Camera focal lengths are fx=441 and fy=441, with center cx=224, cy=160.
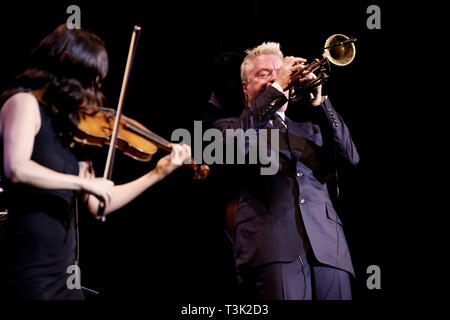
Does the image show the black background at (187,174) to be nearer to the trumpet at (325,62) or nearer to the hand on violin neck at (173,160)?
the trumpet at (325,62)

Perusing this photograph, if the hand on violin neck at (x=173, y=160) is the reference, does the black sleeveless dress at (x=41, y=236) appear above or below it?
below

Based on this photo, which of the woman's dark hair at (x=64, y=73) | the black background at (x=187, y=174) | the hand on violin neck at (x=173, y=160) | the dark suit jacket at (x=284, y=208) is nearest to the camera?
the woman's dark hair at (x=64, y=73)

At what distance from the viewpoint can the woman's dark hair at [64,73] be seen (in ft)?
5.05

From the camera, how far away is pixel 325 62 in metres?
2.36

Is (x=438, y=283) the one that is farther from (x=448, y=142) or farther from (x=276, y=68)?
(x=276, y=68)

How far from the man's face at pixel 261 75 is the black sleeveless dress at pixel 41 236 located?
1.25 m

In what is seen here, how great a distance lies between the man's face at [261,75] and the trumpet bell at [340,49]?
30 centimetres

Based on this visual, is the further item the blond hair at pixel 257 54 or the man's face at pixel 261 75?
the blond hair at pixel 257 54

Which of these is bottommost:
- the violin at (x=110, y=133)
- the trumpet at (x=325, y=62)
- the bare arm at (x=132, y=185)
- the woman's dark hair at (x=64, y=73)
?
the bare arm at (x=132, y=185)

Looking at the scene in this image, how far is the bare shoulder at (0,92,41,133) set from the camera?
1.43 meters

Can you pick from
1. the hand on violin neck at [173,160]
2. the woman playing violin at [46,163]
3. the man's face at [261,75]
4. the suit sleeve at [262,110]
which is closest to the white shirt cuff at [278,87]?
the suit sleeve at [262,110]

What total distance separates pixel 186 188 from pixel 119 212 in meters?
0.54

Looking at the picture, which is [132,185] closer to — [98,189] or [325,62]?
[98,189]

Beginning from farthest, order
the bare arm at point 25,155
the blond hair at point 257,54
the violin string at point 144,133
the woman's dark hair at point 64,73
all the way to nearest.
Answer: the blond hair at point 257,54 < the violin string at point 144,133 < the woman's dark hair at point 64,73 < the bare arm at point 25,155
